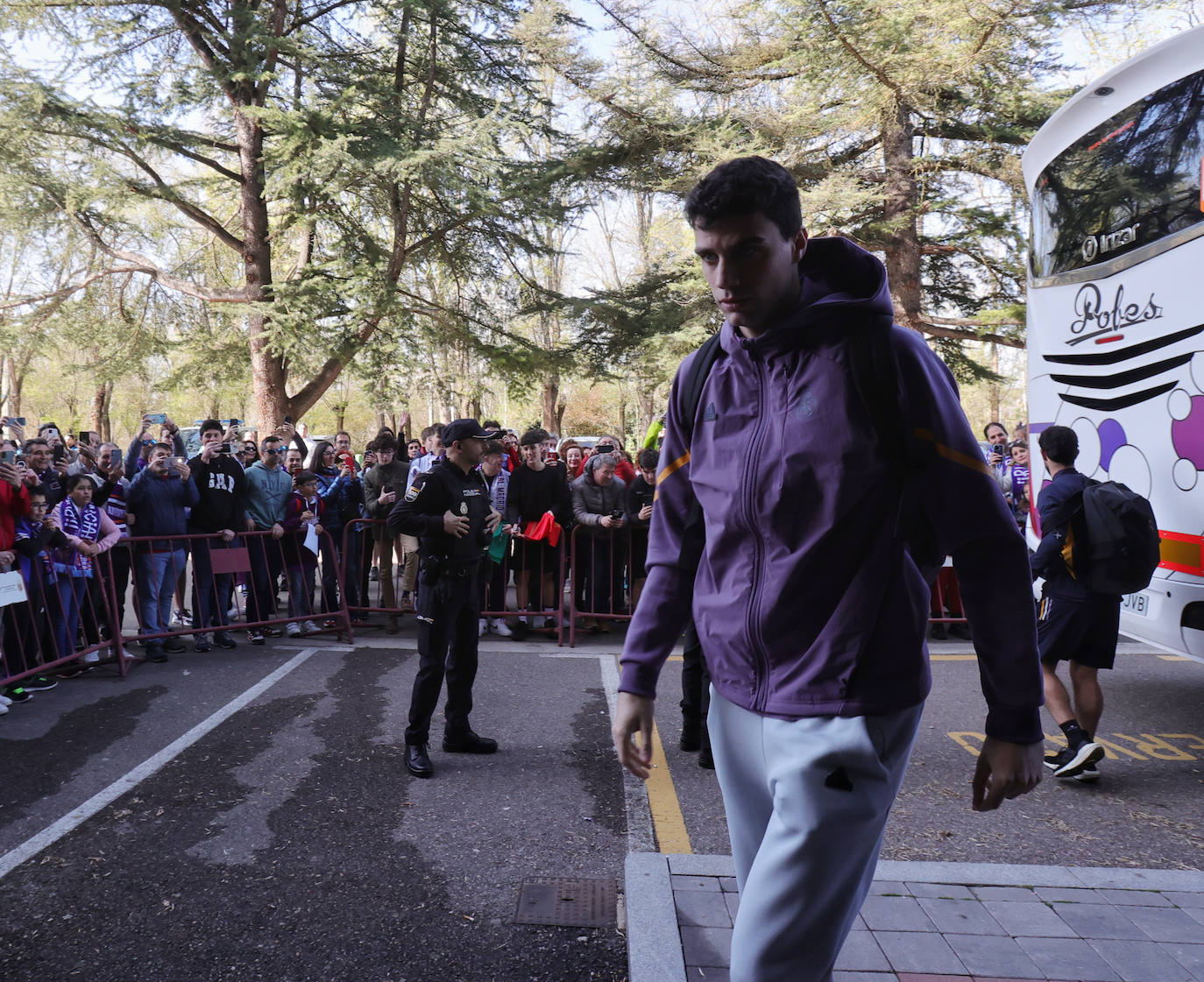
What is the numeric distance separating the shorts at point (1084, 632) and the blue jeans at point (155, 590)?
7.11 metres

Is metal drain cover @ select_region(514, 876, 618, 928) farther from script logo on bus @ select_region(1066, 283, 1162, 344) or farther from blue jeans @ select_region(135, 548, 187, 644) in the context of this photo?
blue jeans @ select_region(135, 548, 187, 644)

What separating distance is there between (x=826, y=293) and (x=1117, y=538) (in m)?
3.76

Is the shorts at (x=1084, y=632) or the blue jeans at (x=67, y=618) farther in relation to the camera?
the blue jeans at (x=67, y=618)

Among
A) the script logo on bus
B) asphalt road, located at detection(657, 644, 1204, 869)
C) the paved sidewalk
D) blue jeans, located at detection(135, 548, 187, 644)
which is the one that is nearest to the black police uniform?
asphalt road, located at detection(657, 644, 1204, 869)

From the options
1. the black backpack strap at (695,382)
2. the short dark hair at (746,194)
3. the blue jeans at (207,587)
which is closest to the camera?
the short dark hair at (746,194)

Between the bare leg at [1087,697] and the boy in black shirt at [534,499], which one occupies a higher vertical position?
the boy in black shirt at [534,499]

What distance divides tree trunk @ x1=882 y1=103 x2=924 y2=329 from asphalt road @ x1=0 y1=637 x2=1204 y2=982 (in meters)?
12.5

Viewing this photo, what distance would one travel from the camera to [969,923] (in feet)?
10.4

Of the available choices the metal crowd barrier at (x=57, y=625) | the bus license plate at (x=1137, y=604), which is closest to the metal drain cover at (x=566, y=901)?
the bus license plate at (x=1137, y=604)

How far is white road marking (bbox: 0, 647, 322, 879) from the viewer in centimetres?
408

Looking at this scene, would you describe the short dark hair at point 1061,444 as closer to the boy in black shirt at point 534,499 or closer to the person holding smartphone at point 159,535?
the boy in black shirt at point 534,499

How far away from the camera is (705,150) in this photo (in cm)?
1873

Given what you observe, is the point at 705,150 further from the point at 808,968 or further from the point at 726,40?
the point at 808,968

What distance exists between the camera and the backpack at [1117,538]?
482cm
